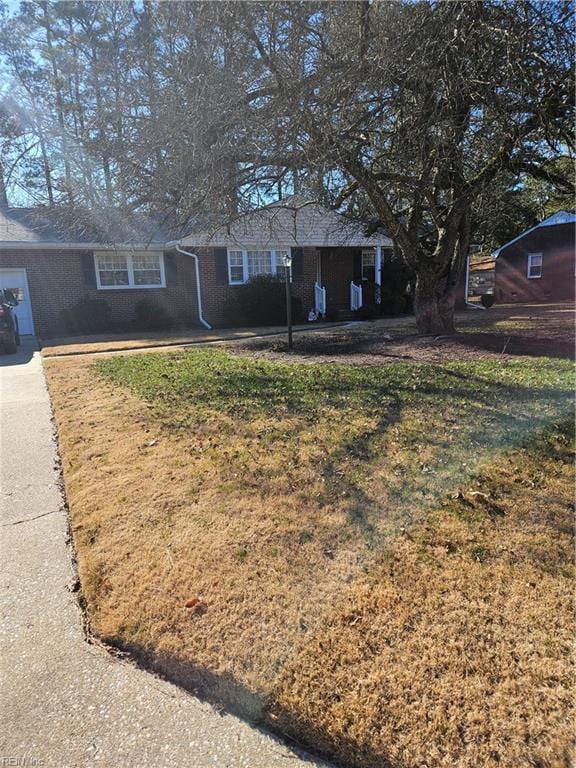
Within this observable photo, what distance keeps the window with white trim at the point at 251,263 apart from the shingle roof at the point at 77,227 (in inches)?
102

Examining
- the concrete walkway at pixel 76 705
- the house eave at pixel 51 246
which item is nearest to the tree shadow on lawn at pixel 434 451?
the concrete walkway at pixel 76 705

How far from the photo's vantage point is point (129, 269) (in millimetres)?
16109

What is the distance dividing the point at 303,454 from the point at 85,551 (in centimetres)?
182

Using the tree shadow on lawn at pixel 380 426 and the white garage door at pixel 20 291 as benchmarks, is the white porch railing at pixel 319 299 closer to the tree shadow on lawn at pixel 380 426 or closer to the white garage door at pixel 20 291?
the white garage door at pixel 20 291

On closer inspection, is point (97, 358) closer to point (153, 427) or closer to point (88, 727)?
point (153, 427)

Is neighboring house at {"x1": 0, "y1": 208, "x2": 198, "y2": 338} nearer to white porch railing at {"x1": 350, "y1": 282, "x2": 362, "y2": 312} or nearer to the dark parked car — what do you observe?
the dark parked car

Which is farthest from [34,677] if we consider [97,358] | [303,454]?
[97,358]

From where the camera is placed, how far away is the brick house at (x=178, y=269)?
14.7 metres

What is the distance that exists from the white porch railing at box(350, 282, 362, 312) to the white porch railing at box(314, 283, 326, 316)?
1.30 m

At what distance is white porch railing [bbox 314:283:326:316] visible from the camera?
58.3ft

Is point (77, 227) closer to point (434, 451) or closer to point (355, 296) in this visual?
point (434, 451)

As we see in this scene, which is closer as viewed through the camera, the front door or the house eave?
the house eave

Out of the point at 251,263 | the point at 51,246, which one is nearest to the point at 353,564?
the point at 51,246

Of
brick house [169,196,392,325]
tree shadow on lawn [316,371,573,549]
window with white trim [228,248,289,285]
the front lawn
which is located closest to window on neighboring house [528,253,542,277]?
brick house [169,196,392,325]
